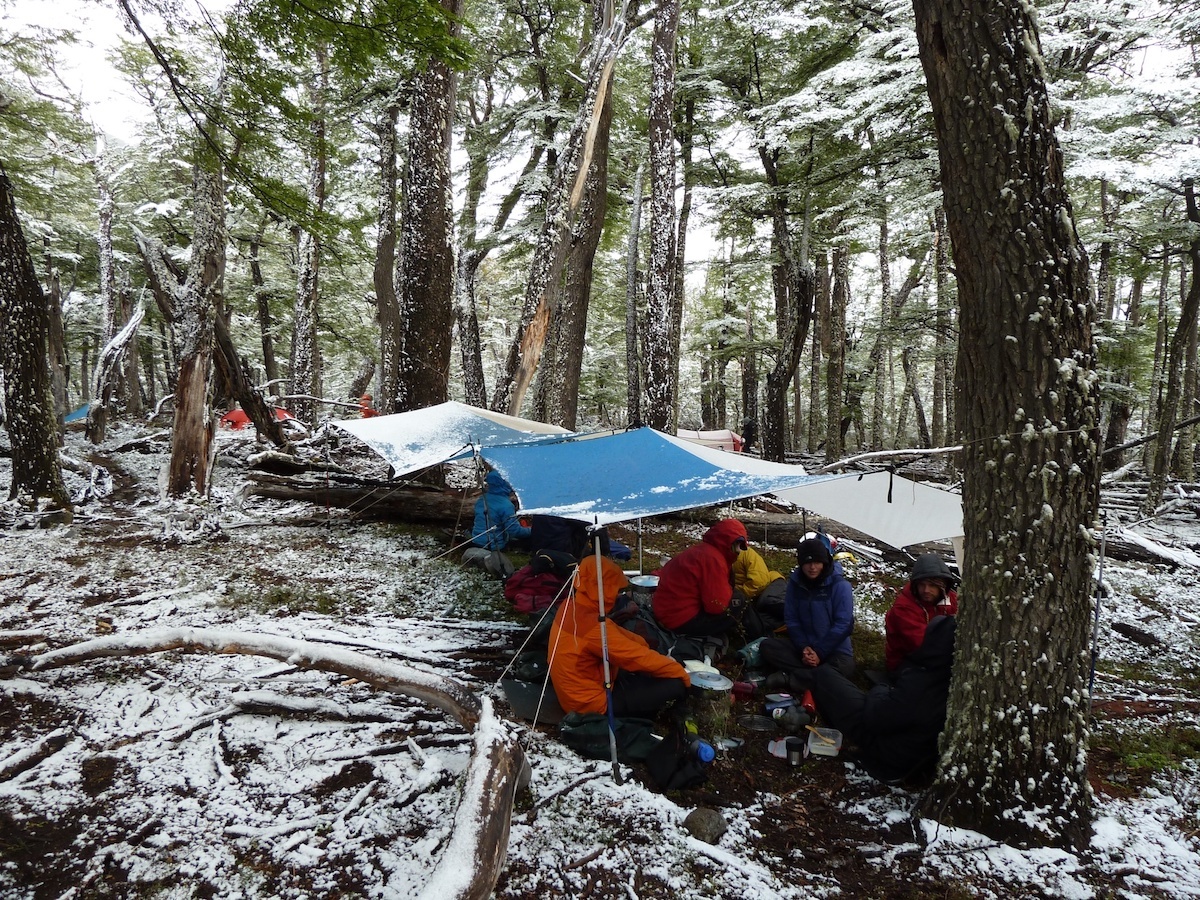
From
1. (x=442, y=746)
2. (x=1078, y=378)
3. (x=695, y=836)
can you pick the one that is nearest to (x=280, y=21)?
(x=442, y=746)

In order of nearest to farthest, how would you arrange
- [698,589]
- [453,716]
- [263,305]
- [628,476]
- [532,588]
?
1. [453,716]
2. [628,476]
3. [698,589]
4. [532,588]
5. [263,305]

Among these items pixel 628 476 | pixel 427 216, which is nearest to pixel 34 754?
pixel 628 476

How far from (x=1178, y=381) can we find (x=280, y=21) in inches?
504

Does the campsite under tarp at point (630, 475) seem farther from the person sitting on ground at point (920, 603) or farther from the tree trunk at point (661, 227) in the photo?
the tree trunk at point (661, 227)

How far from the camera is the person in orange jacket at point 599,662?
11.6ft

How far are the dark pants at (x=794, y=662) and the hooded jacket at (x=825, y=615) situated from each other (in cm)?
4

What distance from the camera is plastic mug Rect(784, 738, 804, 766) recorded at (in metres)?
3.46

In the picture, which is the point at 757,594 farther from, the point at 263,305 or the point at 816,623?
the point at 263,305

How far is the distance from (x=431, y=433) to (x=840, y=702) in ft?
15.0

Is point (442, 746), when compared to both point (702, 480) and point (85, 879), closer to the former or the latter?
point (85, 879)

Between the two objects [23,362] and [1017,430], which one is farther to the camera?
[23,362]

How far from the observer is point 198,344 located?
7594mm

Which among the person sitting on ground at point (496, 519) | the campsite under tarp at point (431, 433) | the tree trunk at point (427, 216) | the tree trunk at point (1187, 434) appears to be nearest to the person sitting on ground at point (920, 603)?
the campsite under tarp at point (431, 433)

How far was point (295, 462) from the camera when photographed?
987 cm
